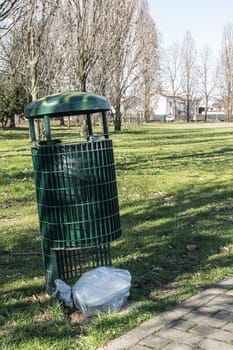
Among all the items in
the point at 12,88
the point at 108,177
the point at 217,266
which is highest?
the point at 12,88

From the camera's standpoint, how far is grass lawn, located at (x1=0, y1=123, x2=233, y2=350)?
3.44m

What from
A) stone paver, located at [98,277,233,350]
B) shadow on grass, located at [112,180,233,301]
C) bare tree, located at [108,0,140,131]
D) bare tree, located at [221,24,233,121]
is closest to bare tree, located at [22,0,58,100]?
bare tree, located at [108,0,140,131]

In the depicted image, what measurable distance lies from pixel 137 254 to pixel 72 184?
1.73 m

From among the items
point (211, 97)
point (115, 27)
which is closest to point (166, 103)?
point (211, 97)

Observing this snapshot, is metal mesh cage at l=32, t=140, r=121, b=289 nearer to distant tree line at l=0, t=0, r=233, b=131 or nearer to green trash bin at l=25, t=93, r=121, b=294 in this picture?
green trash bin at l=25, t=93, r=121, b=294

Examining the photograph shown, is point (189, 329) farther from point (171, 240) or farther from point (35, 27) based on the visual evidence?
point (35, 27)

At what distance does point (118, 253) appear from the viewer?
5.23 meters

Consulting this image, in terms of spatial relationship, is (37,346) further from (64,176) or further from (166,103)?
(166,103)

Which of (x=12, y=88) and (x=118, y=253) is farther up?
(x=12, y=88)

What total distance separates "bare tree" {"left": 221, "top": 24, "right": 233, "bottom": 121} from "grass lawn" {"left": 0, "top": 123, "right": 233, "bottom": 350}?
60.3 metres

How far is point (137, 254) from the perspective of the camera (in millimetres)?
5156

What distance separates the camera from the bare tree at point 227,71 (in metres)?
66.8

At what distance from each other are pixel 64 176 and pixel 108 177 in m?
0.38

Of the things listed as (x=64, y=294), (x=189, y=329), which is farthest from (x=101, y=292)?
(x=189, y=329)
